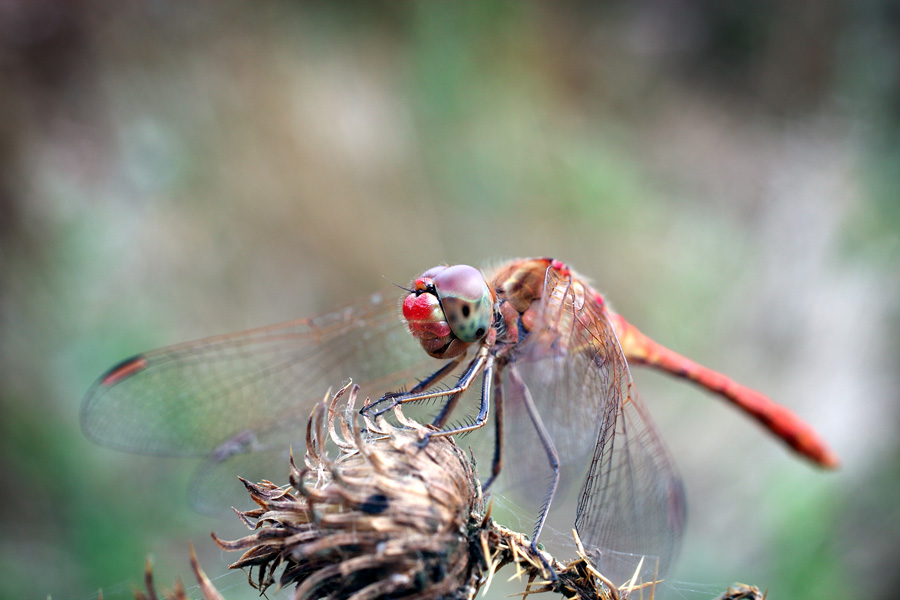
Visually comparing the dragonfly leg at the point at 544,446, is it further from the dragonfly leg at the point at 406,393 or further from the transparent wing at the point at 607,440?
the dragonfly leg at the point at 406,393

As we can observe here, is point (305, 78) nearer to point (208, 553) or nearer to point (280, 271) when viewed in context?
point (280, 271)

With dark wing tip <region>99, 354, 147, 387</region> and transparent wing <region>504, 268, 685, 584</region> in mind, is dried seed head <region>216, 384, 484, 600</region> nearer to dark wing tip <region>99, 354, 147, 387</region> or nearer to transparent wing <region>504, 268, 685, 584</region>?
transparent wing <region>504, 268, 685, 584</region>

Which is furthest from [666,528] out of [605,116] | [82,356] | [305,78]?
[605,116]

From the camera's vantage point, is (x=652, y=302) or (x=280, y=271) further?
(x=652, y=302)

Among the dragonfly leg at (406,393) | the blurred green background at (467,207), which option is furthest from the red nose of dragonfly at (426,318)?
the blurred green background at (467,207)

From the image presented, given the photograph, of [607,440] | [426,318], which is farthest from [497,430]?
[426,318]
